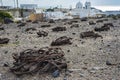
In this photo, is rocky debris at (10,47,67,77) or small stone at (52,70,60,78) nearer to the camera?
small stone at (52,70,60,78)

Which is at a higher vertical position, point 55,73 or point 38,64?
point 38,64

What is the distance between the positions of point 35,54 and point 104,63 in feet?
6.45

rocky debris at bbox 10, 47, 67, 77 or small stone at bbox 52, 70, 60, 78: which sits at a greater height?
rocky debris at bbox 10, 47, 67, 77

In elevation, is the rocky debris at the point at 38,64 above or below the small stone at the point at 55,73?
above

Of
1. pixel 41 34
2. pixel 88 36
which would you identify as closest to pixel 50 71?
pixel 88 36

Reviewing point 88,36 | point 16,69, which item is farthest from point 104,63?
point 88,36

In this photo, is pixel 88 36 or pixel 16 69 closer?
pixel 16 69

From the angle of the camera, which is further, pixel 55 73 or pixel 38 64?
pixel 38 64

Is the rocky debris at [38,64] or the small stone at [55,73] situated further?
the rocky debris at [38,64]

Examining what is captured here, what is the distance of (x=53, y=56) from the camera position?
8172mm

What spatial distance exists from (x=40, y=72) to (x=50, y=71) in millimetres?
261

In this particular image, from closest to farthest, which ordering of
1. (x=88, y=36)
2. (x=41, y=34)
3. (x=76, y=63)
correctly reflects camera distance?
(x=76, y=63)
(x=88, y=36)
(x=41, y=34)

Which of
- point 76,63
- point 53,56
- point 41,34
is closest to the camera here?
point 53,56

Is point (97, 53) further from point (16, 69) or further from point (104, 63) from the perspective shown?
point (16, 69)
